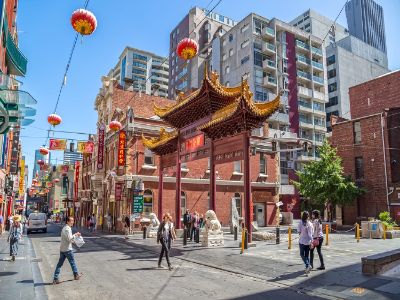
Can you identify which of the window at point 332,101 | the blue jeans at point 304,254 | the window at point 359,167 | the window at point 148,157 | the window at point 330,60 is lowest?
the blue jeans at point 304,254

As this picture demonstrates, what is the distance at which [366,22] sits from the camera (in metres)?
116

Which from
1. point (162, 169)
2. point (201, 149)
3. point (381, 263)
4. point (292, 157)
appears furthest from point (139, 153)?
point (292, 157)

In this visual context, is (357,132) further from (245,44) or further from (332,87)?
(332,87)

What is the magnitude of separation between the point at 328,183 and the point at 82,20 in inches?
924

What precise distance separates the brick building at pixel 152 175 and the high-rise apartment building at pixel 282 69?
2057 centimetres

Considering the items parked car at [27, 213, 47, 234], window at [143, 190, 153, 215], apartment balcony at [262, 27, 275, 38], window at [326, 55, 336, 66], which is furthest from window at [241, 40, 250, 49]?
parked car at [27, 213, 47, 234]

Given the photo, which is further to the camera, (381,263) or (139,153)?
(139,153)

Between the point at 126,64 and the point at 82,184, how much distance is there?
184ft

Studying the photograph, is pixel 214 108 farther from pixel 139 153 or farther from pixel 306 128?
pixel 306 128

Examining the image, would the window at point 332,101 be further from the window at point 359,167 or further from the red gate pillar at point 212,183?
the red gate pillar at point 212,183

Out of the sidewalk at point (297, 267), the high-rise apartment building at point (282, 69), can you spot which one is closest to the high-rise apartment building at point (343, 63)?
the high-rise apartment building at point (282, 69)

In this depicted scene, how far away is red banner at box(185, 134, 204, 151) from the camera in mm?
20547

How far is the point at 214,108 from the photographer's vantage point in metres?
20.0

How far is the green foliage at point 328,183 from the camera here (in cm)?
2802
